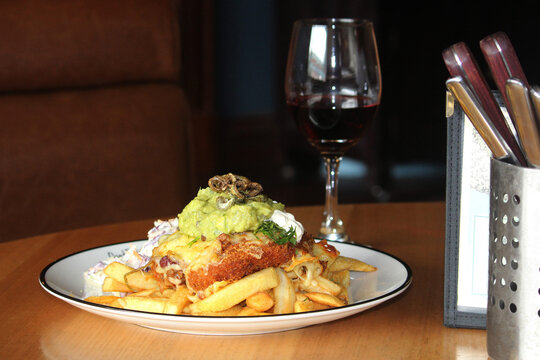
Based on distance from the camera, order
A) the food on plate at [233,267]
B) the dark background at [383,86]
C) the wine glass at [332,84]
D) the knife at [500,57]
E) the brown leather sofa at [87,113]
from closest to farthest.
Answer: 1. the knife at [500,57]
2. the food on plate at [233,267]
3. the wine glass at [332,84]
4. the brown leather sofa at [87,113]
5. the dark background at [383,86]

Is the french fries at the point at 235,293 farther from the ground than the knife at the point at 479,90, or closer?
closer

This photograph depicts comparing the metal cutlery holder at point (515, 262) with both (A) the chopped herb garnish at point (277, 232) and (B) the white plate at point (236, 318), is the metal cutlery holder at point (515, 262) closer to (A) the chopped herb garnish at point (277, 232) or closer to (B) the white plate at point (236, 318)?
(B) the white plate at point (236, 318)

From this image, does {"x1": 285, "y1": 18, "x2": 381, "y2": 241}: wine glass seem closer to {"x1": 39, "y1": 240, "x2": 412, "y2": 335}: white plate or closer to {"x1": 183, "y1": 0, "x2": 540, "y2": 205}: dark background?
{"x1": 39, "y1": 240, "x2": 412, "y2": 335}: white plate

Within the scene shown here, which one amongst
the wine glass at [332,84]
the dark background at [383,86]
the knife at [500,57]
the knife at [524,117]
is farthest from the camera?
the dark background at [383,86]

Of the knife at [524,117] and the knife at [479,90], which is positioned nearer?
the knife at [524,117]

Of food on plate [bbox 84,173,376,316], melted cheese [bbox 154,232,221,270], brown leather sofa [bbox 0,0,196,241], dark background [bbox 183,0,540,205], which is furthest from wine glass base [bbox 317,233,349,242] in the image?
dark background [bbox 183,0,540,205]

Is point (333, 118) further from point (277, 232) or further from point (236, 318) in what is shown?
point (236, 318)

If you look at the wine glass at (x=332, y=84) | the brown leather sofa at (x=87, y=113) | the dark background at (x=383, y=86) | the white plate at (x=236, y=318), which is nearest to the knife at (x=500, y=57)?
the white plate at (x=236, y=318)
